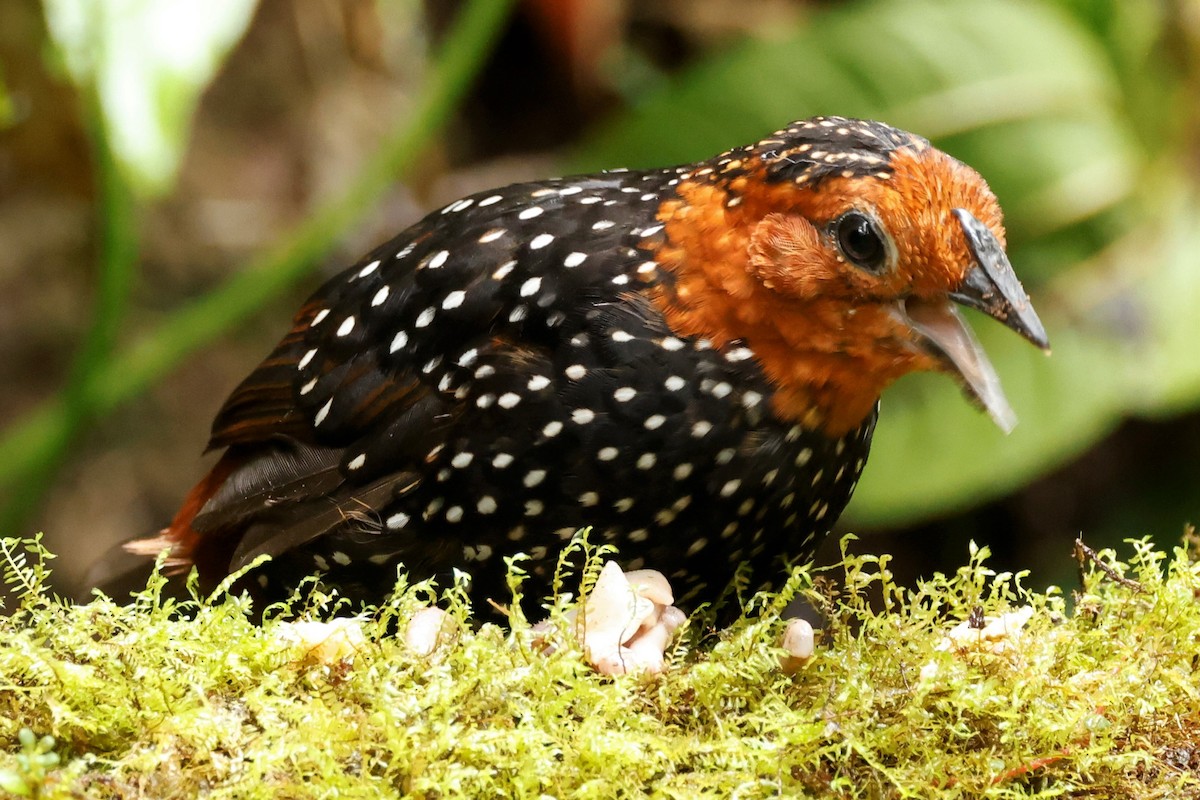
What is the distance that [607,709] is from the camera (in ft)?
4.30

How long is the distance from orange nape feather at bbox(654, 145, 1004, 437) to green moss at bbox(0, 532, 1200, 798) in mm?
316

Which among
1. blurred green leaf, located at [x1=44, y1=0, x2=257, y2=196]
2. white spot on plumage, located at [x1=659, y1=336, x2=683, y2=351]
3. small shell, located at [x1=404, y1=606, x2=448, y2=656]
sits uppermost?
blurred green leaf, located at [x1=44, y1=0, x2=257, y2=196]

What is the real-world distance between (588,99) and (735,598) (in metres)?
4.00

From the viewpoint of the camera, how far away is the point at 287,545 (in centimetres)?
187

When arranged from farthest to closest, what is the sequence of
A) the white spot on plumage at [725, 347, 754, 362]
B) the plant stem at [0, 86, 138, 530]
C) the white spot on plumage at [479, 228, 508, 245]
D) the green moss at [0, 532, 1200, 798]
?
the plant stem at [0, 86, 138, 530], the white spot on plumage at [479, 228, 508, 245], the white spot on plumage at [725, 347, 754, 362], the green moss at [0, 532, 1200, 798]

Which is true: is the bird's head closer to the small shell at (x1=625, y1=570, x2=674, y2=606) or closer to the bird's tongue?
the bird's tongue

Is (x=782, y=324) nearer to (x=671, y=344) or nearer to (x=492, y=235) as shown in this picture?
(x=671, y=344)

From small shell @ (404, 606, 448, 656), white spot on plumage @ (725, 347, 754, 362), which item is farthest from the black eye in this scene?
small shell @ (404, 606, 448, 656)

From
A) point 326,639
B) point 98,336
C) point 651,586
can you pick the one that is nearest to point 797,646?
point 651,586

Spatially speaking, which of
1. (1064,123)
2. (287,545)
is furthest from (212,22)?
(1064,123)

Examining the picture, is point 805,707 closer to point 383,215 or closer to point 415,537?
point 415,537

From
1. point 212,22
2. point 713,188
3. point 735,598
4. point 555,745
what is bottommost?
point 735,598

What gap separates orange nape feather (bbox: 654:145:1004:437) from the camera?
1585 mm

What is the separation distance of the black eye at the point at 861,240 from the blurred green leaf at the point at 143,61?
5.36 feet
